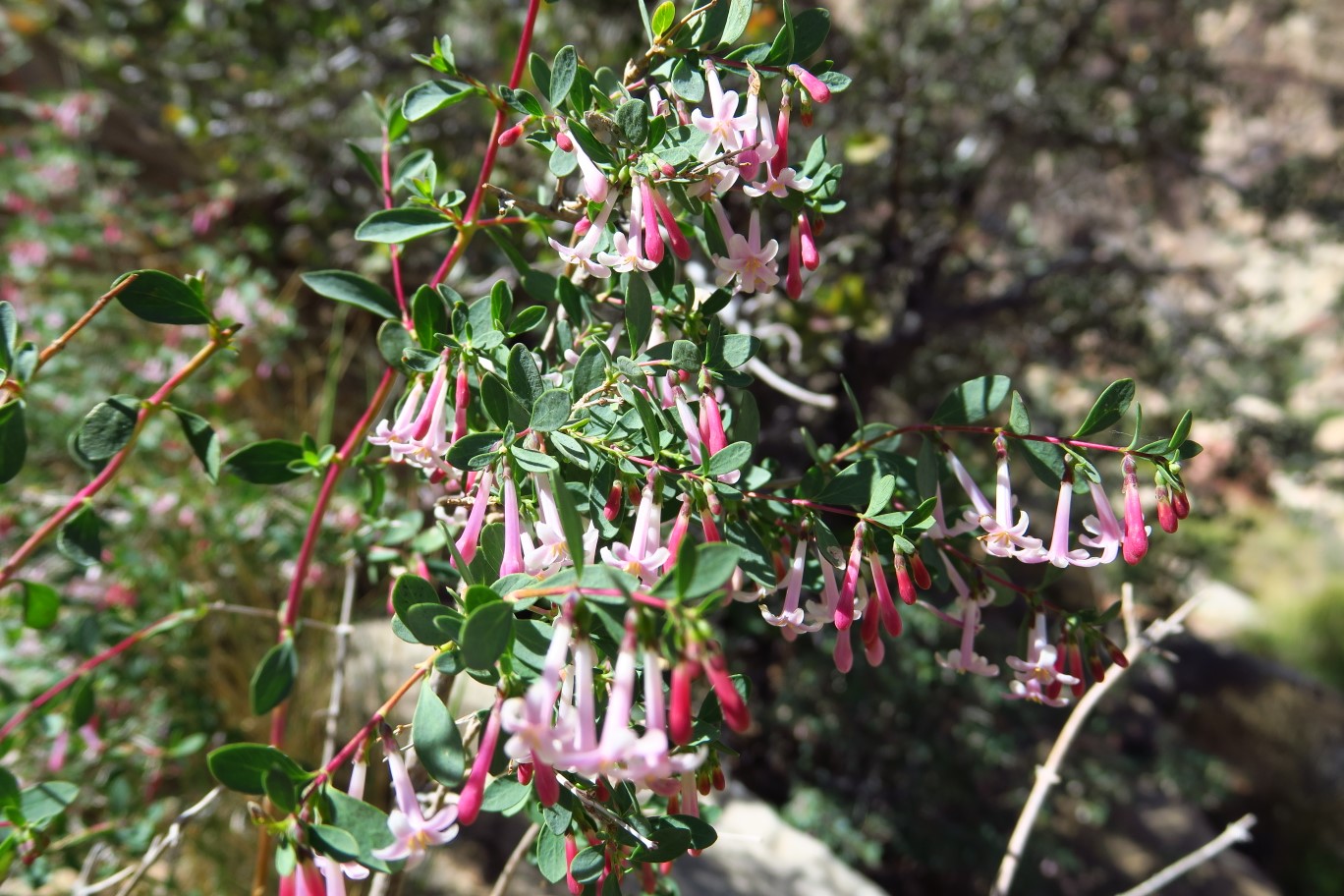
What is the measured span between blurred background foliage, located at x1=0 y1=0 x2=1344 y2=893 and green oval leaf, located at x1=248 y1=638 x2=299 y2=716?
0.89 m

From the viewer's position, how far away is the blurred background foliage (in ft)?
6.84

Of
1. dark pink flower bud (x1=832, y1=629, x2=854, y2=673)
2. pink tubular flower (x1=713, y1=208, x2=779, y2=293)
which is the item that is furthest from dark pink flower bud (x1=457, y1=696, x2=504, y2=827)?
pink tubular flower (x1=713, y1=208, x2=779, y2=293)

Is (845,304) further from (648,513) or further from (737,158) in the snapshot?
(648,513)

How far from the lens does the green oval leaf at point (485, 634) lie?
572 millimetres

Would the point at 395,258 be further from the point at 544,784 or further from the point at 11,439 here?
the point at 544,784

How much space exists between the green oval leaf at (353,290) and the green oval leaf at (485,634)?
1.57 ft

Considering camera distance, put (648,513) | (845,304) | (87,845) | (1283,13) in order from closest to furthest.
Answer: (648,513) < (87,845) < (845,304) < (1283,13)

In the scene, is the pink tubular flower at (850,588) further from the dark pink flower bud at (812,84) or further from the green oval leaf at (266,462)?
the green oval leaf at (266,462)

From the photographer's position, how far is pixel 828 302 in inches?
88.3

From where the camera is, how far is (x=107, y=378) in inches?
96.3

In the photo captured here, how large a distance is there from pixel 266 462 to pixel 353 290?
23 centimetres

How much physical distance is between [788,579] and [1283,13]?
428 centimetres

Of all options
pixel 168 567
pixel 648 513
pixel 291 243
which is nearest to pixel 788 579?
pixel 648 513

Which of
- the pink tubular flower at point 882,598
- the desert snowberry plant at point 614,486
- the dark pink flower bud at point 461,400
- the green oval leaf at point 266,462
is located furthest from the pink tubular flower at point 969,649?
the green oval leaf at point 266,462
